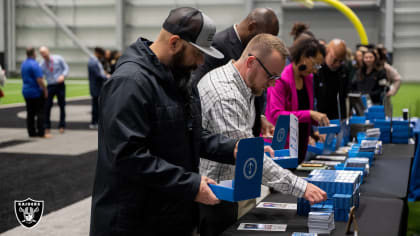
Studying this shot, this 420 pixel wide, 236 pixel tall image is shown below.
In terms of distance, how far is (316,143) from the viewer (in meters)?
3.92

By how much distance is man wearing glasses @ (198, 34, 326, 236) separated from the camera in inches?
85.0

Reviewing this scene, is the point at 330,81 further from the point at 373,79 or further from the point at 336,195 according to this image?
the point at 373,79

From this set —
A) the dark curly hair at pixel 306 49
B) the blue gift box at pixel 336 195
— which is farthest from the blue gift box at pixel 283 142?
the dark curly hair at pixel 306 49

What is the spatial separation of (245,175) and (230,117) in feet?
1.84

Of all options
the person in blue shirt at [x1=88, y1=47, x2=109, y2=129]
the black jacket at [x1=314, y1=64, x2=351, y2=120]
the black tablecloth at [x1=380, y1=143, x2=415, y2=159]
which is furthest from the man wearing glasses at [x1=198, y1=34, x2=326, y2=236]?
the person in blue shirt at [x1=88, y1=47, x2=109, y2=129]

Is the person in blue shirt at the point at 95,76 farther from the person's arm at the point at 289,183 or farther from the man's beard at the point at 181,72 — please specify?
the man's beard at the point at 181,72

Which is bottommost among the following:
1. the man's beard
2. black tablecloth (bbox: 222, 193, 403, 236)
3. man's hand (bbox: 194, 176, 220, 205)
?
black tablecloth (bbox: 222, 193, 403, 236)

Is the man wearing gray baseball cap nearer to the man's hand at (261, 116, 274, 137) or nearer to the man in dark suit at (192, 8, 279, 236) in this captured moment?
the man in dark suit at (192, 8, 279, 236)

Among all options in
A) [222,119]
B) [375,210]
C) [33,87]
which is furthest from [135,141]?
[33,87]

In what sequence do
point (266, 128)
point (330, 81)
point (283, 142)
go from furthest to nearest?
point (330, 81)
point (266, 128)
point (283, 142)

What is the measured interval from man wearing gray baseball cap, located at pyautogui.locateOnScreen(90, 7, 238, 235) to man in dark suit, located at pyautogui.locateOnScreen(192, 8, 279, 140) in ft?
4.53

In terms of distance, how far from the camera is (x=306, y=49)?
3375 mm

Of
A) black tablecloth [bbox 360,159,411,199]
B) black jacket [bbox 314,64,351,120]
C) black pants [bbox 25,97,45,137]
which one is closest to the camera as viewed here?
black tablecloth [bbox 360,159,411,199]

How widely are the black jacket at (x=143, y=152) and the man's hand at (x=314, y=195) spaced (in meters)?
0.53
